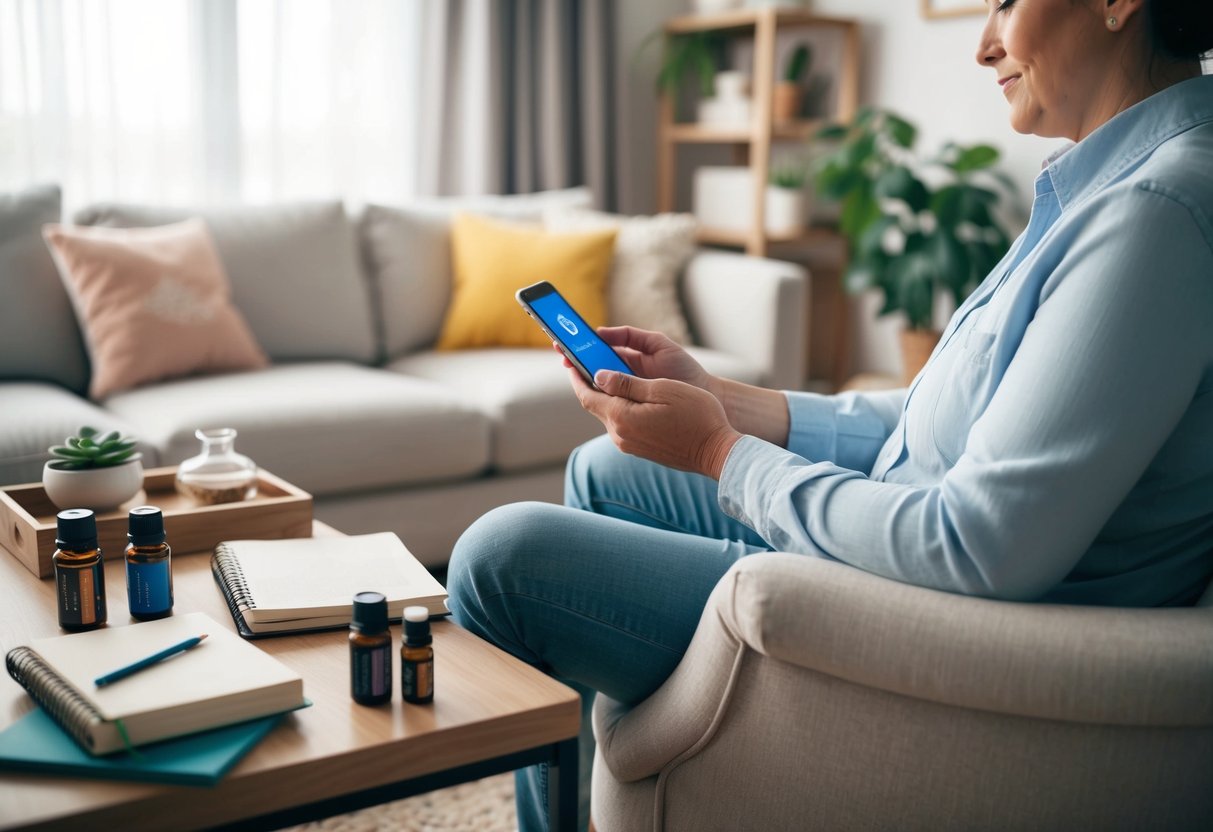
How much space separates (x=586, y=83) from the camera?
3.68m

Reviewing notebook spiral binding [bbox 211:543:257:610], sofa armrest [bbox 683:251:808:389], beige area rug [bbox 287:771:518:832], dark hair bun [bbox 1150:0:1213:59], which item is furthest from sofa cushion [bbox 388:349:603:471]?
dark hair bun [bbox 1150:0:1213:59]

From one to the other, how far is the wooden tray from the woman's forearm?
0.54 metres

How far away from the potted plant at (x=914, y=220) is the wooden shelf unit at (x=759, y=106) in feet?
0.73

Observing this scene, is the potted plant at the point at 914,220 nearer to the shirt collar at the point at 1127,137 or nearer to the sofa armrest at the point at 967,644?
the shirt collar at the point at 1127,137

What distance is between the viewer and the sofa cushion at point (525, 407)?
7.89 feet

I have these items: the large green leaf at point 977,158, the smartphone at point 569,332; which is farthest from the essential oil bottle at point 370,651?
the large green leaf at point 977,158

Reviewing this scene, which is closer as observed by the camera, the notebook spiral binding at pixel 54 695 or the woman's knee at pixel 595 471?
the notebook spiral binding at pixel 54 695

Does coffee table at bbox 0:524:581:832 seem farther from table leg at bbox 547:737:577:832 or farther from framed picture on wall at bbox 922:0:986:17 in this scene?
framed picture on wall at bbox 922:0:986:17

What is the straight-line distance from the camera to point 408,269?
2844 mm

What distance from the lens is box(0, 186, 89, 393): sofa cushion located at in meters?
2.34

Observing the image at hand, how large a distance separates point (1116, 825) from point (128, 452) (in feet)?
3.69

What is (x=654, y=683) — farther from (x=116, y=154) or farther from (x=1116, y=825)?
(x=116, y=154)

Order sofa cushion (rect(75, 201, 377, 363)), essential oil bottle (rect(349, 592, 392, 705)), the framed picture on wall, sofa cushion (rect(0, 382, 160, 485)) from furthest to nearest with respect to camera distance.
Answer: the framed picture on wall, sofa cushion (rect(75, 201, 377, 363)), sofa cushion (rect(0, 382, 160, 485)), essential oil bottle (rect(349, 592, 392, 705))

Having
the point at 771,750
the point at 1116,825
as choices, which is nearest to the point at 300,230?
the point at 771,750
